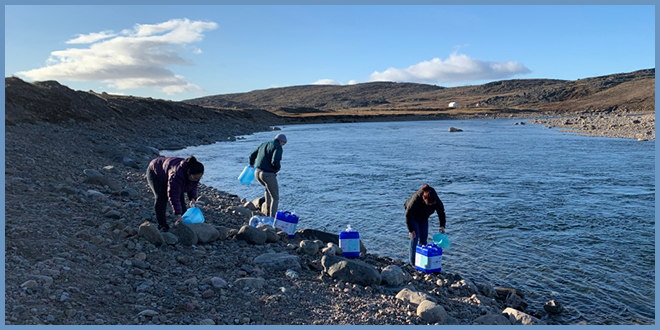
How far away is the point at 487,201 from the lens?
15430 mm

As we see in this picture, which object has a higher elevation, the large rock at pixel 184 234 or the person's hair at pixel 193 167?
the person's hair at pixel 193 167

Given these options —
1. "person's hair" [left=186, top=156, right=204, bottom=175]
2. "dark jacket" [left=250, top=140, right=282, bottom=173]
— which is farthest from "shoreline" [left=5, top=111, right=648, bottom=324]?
"dark jacket" [left=250, top=140, right=282, bottom=173]

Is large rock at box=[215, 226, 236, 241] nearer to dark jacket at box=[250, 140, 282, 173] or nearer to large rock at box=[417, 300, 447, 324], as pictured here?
dark jacket at box=[250, 140, 282, 173]

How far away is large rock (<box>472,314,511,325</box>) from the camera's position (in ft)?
21.2

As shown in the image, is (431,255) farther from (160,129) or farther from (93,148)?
(160,129)

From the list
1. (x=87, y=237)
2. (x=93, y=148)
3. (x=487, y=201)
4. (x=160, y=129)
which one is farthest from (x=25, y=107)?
(x=487, y=201)

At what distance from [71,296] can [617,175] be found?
2023cm

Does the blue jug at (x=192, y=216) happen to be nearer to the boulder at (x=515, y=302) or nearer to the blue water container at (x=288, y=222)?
the blue water container at (x=288, y=222)

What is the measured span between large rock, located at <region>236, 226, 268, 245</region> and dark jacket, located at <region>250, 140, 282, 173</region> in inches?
82.6

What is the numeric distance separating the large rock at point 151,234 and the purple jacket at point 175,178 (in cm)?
52

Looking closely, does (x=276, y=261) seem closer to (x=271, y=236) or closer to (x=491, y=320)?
(x=271, y=236)

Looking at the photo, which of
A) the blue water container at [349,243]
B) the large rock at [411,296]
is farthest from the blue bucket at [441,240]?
the large rock at [411,296]

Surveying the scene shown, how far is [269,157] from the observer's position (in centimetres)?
1098

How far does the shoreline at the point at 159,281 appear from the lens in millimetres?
5910
